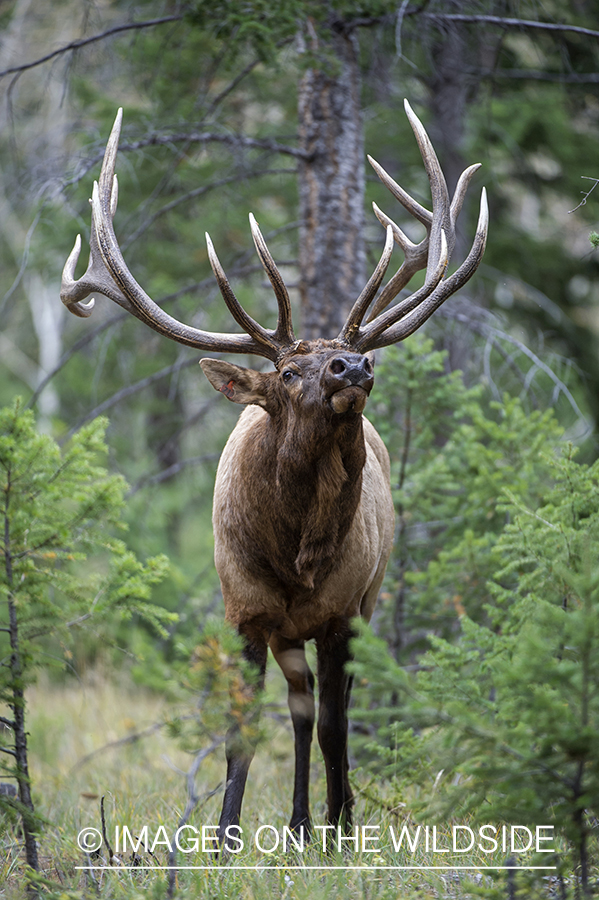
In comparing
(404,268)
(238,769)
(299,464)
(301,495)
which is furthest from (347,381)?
(238,769)

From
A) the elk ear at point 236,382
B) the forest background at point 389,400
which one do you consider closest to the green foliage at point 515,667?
the forest background at point 389,400

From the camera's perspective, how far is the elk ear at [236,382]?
4070 millimetres

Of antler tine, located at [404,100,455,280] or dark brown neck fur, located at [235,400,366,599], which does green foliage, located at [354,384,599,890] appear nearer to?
dark brown neck fur, located at [235,400,366,599]

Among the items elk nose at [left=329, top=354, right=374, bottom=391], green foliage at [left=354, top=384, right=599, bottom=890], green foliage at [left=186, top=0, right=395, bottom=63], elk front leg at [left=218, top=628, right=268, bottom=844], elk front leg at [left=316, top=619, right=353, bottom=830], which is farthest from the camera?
green foliage at [left=186, top=0, right=395, bottom=63]

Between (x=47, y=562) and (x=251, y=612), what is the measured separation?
1149 mm

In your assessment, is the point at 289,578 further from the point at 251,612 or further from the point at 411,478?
the point at 411,478

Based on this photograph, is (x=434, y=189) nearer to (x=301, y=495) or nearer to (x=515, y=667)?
(x=301, y=495)

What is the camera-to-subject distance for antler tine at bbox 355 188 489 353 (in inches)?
162

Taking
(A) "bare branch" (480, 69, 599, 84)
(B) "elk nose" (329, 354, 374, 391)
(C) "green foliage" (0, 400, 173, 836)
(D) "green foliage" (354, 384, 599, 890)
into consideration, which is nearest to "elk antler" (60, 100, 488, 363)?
(B) "elk nose" (329, 354, 374, 391)

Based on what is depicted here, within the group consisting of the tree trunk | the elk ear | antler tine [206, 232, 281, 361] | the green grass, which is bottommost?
the green grass

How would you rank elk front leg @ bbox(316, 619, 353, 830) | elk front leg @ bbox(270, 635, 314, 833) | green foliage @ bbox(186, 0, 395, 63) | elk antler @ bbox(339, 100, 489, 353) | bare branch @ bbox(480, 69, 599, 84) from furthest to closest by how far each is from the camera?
bare branch @ bbox(480, 69, 599, 84), green foliage @ bbox(186, 0, 395, 63), elk front leg @ bbox(270, 635, 314, 833), elk front leg @ bbox(316, 619, 353, 830), elk antler @ bbox(339, 100, 489, 353)

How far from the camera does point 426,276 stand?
4.33 meters

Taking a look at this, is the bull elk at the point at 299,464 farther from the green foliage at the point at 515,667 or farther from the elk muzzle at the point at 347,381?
the green foliage at the point at 515,667

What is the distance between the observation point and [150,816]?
182 inches
